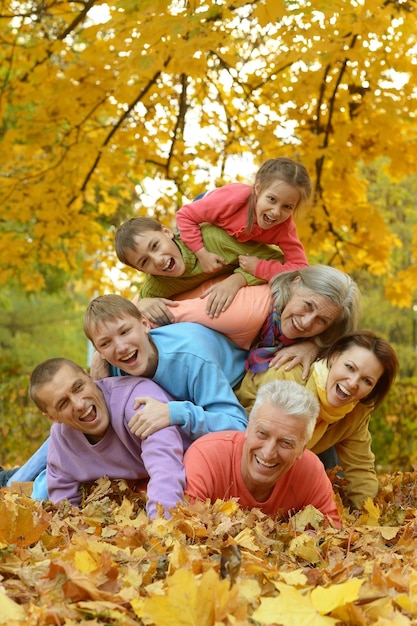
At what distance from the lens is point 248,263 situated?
14.2 feet

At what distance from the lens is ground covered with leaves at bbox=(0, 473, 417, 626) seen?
5.93 feet

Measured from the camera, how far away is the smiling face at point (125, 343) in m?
3.71

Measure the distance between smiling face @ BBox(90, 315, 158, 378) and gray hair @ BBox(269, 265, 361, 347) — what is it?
699mm

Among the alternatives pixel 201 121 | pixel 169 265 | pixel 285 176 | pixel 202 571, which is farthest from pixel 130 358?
pixel 201 121

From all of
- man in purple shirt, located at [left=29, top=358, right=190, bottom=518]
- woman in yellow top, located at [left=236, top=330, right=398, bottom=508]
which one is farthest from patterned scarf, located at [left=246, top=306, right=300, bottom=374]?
man in purple shirt, located at [left=29, top=358, right=190, bottom=518]

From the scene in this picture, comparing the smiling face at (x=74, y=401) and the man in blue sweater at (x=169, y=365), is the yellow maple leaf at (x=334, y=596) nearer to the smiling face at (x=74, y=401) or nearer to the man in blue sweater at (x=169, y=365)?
the man in blue sweater at (x=169, y=365)

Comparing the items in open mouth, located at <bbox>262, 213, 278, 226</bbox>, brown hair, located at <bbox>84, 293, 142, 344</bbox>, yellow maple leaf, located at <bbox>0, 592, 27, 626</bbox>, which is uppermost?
open mouth, located at <bbox>262, 213, 278, 226</bbox>

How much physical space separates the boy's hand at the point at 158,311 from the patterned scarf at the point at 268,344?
467 millimetres

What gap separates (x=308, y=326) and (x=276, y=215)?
0.57 metres

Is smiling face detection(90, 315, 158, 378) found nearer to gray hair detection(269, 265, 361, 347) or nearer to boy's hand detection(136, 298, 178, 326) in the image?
boy's hand detection(136, 298, 178, 326)

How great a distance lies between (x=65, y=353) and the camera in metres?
15.3

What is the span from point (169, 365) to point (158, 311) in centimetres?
50

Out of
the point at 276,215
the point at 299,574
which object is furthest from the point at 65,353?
the point at 299,574

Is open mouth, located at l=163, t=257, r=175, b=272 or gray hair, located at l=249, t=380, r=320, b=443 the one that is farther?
open mouth, located at l=163, t=257, r=175, b=272
